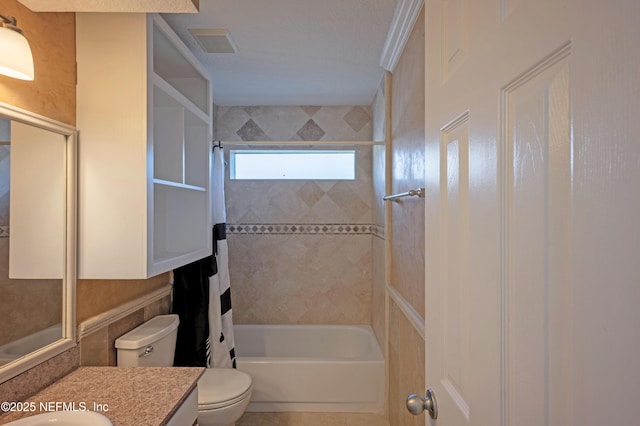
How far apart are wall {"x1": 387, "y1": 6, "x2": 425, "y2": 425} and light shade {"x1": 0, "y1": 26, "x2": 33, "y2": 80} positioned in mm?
1464

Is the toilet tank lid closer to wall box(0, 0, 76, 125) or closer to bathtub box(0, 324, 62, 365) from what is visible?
bathtub box(0, 324, 62, 365)

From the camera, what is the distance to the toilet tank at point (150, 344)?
1.64 m

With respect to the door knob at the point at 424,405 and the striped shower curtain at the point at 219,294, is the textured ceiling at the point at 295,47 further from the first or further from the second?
the door knob at the point at 424,405

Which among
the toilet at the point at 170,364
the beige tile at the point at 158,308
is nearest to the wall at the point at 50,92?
the toilet at the point at 170,364

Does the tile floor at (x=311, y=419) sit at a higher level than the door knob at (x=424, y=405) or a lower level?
lower

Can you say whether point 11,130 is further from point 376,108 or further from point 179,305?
point 376,108

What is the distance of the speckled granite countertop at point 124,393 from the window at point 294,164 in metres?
2.15

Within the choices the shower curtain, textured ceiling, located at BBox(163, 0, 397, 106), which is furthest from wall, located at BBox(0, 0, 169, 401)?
the shower curtain

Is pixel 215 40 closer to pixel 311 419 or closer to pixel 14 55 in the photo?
pixel 14 55

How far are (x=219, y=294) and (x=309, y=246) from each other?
1069 millimetres

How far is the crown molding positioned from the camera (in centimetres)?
159

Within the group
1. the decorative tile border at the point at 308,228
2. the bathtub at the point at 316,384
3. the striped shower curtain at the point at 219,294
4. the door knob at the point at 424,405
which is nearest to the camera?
the door knob at the point at 424,405

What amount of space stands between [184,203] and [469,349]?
6.40 feet

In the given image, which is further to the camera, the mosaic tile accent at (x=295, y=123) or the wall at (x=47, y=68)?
the mosaic tile accent at (x=295, y=123)
